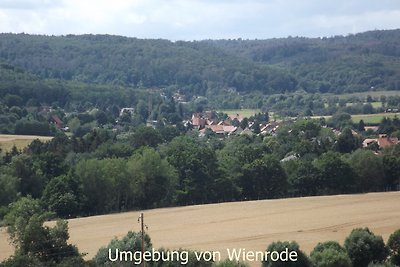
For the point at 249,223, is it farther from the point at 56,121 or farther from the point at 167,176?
the point at 56,121

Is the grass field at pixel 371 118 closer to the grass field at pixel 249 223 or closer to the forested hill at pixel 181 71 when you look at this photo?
the grass field at pixel 249 223

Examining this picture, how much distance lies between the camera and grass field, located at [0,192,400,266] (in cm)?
3688

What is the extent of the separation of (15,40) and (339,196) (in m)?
153

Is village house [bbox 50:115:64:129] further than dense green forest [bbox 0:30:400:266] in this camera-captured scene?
Yes

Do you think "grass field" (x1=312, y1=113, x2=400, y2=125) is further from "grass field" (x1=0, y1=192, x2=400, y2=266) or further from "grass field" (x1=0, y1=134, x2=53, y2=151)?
"grass field" (x1=0, y1=192, x2=400, y2=266)

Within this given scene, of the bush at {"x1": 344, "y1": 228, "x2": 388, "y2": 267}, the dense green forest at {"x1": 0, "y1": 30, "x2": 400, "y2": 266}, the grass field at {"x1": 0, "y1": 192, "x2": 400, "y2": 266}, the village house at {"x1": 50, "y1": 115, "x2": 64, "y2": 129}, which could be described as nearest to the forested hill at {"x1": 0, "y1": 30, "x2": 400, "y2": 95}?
the dense green forest at {"x1": 0, "y1": 30, "x2": 400, "y2": 266}

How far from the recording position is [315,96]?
15050 centimetres

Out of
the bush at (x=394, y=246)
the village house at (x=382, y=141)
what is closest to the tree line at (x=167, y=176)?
the village house at (x=382, y=141)

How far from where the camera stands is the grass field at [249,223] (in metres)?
36.9

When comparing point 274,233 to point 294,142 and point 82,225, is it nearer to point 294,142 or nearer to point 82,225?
point 82,225

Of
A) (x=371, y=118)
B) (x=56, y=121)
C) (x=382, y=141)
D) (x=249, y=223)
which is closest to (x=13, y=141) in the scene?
(x=56, y=121)

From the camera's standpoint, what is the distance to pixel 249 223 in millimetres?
42469

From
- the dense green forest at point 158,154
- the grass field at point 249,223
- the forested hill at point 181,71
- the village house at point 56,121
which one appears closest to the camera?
the grass field at point 249,223

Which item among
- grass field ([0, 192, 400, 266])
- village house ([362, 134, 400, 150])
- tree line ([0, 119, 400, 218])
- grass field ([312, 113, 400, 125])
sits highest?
grass field ([312, 113, 400, 125])
